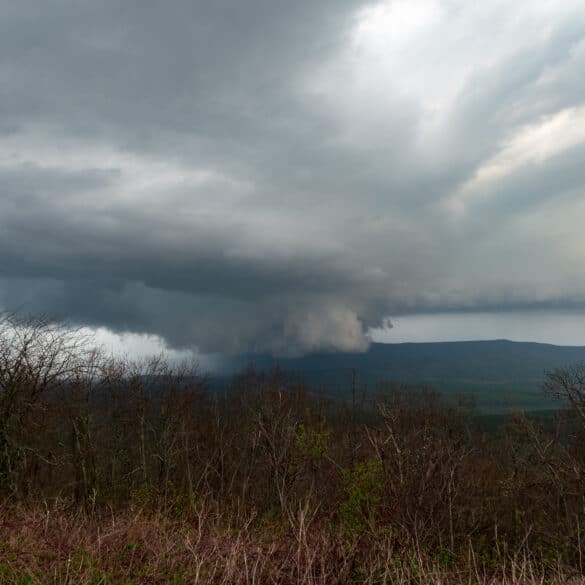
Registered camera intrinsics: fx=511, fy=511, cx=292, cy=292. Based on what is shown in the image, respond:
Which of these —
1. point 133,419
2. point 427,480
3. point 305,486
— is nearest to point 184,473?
point 133,419

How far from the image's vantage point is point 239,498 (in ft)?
75.0

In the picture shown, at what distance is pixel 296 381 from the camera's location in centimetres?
9431

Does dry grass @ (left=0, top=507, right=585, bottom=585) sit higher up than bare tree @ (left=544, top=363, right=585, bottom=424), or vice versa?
bare tree @ (left=544, top=363, right=585, bottom=424)

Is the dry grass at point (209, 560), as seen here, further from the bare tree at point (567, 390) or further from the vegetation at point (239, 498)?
the bare tree at point (567, 390)

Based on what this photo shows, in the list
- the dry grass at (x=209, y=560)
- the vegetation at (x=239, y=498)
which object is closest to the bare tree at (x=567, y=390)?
the vegetation at (x=239, y=498)

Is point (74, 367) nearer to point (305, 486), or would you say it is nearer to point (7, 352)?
point (7, 352)

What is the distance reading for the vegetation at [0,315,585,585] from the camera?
862 cm

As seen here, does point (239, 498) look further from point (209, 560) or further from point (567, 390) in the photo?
point (567, 390)

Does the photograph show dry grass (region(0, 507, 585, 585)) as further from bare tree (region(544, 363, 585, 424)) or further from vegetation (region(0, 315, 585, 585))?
bare tree (region(544, 363, 585, 424))

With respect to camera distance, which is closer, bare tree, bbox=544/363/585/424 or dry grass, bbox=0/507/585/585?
dry grass, bbox=0/507/585/585

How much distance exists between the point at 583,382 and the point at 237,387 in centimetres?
5419

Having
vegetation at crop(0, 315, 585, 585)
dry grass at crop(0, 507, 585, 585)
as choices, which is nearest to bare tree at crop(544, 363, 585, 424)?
vegetation at crop(0, 315, 585, 585)

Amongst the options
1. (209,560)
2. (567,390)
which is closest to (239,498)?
(209,560)

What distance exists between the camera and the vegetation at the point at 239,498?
862 centimetres
